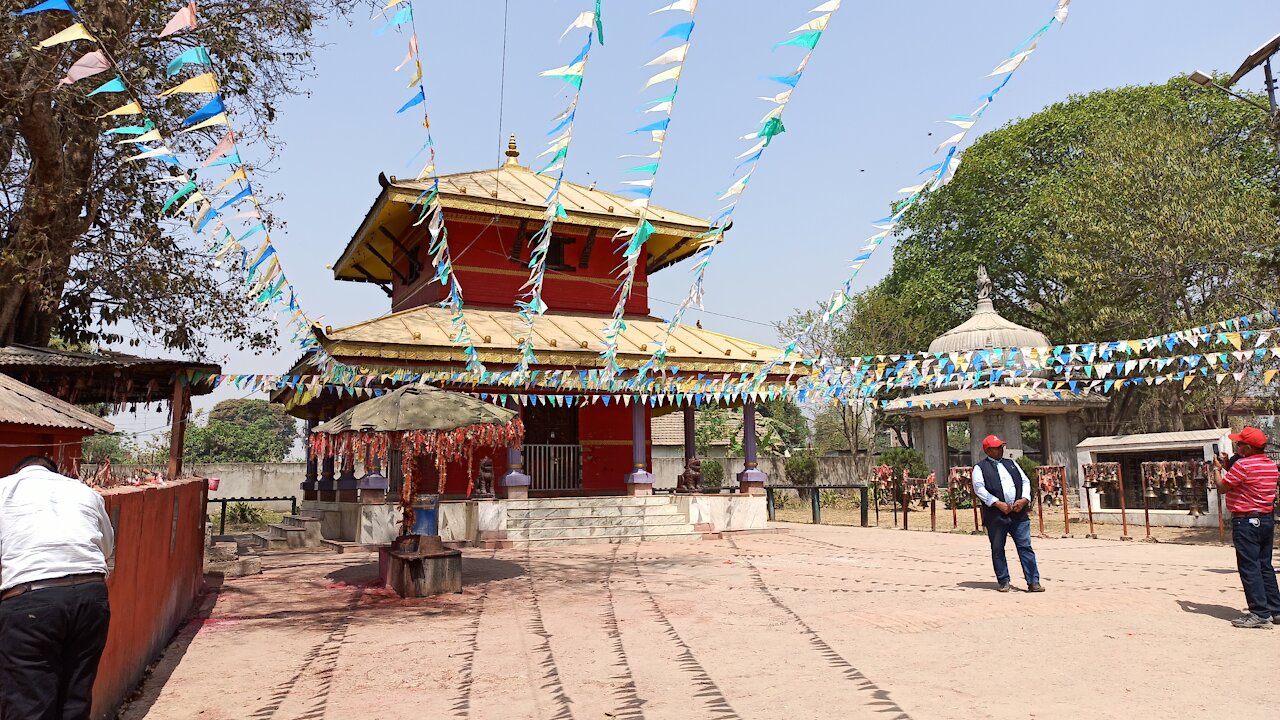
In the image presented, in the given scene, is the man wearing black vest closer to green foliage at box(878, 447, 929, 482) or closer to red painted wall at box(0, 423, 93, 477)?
red painted wall at box(0, 423, 93, 477)

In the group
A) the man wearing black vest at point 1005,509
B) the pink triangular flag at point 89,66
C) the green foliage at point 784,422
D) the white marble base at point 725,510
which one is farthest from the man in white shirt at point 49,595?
the green foliage at point 784,422

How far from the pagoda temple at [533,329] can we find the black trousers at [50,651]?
1141cm

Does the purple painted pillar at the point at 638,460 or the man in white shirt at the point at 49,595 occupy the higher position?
the purple painted pillar at the point at 638,460

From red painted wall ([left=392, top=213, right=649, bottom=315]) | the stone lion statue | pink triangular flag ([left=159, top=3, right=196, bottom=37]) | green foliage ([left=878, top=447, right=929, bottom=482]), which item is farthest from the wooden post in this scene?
green foliage ([left=878, top=447, right=929, bottom=482])

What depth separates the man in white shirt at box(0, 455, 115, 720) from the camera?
3.78 meters

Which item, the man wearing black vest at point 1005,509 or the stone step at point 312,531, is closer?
the man wearing black vest at point 1005,509

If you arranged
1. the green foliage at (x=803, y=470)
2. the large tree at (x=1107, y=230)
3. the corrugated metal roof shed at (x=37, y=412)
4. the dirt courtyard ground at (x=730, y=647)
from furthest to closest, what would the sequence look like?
the green foliage at (x=803, y=470) < the large tree at (x=1107, y=230) < the corrugated metal roof shed at (x=37, y=412) < the dirt courtyard ground at (x=730, y=647)

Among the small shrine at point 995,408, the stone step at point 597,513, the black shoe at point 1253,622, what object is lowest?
the black shoe at point 1253,622

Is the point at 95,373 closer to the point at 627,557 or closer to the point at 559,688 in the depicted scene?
the point at 627,557

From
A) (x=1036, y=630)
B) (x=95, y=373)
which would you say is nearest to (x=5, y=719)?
(x=1036, y=630)

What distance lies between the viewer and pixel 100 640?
411 cm

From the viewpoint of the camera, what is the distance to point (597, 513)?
16.4 m

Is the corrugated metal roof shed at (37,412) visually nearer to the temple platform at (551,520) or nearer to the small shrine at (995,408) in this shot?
the temple platform at (551,520)

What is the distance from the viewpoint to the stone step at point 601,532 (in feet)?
51.2
